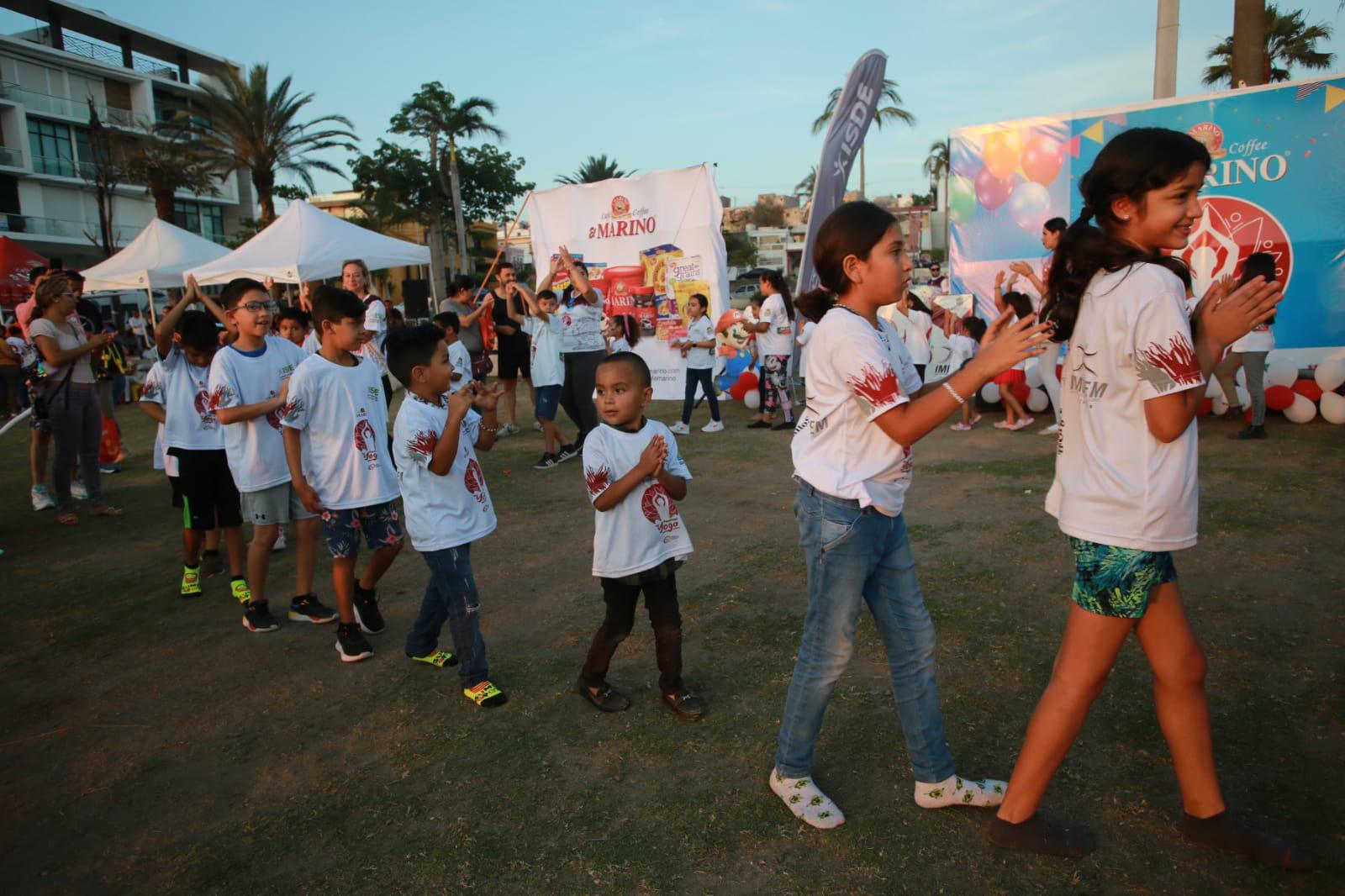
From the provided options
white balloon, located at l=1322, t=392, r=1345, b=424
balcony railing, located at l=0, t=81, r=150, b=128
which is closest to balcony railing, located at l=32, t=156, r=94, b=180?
balcony railing, located at l=0, t=81, r=150, b=128

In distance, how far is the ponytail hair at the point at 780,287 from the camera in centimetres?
984

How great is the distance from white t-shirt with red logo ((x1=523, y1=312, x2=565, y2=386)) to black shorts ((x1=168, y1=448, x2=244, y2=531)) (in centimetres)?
Answer: 418

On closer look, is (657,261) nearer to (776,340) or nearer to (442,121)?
(776,340)

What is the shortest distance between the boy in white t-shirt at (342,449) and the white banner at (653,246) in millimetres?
8659

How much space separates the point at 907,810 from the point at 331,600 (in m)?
3.78

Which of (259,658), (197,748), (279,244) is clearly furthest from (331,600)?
(279,244)

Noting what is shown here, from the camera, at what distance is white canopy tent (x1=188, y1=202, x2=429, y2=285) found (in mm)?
12383

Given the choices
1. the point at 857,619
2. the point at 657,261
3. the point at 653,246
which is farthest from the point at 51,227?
the point at 857,619

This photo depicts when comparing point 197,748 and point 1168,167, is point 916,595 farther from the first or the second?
point 197,748

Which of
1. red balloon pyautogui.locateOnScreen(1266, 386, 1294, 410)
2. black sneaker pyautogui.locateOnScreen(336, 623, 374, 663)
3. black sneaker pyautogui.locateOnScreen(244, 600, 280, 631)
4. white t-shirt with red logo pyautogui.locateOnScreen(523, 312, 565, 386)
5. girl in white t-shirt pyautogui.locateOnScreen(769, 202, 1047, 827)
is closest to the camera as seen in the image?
girl in white t-shirt pyautogui.locateOnScreen(769, 202, 1047, 827)

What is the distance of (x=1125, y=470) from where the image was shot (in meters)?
2.09

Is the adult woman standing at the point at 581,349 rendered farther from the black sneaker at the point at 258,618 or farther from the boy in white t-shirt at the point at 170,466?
the black sneaker at the point at 258,618

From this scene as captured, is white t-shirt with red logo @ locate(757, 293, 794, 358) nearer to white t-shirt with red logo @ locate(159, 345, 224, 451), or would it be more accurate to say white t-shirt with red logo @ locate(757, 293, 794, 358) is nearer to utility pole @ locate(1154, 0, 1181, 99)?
utility pole @ locate(1154, 0, 1181, 99)

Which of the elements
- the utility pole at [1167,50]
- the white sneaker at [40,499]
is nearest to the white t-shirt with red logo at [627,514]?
the white sneaker at [40,499]
